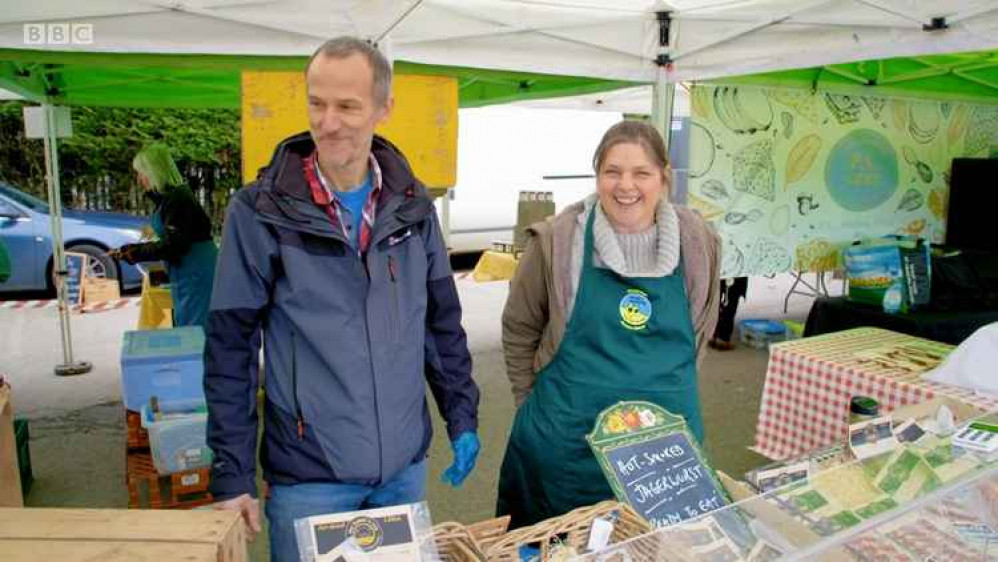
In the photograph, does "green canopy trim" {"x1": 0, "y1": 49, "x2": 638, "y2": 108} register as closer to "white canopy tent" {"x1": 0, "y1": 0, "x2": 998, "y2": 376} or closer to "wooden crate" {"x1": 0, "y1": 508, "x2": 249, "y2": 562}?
"white canopy tent" {"x1": 0, "y1": 0, "x2": 998, "y2": 376}

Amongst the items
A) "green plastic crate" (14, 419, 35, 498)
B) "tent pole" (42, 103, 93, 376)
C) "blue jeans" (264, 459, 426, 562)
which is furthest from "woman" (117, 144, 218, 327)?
"blue jeans" (264, 459, 426, 562)

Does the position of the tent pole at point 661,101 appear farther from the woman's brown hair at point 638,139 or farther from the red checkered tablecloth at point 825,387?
the woman's brown hair at point 638,139

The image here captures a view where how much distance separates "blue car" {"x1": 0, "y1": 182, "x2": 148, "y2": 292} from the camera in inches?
331

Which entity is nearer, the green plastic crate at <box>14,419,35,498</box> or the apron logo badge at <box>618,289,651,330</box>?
the apron logo badge at <box>618,289,651,330</box>

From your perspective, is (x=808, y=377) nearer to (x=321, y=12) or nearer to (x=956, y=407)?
(x=956, y=407)

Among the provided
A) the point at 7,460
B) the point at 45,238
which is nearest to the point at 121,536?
the point at 7,460

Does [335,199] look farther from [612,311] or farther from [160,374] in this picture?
[160,374]

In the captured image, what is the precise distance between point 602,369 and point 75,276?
8.10 meters

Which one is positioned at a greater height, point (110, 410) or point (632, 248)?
point (632, 248)

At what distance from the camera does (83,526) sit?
1.25 m

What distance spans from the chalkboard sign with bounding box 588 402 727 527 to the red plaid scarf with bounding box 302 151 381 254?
2.02 feet

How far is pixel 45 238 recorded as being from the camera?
850 cm

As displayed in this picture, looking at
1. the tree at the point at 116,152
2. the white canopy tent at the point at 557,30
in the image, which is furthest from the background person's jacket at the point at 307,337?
the tree at the point at 116,152

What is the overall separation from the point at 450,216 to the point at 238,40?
322 inches
